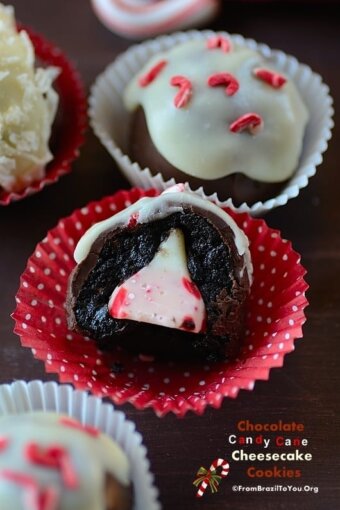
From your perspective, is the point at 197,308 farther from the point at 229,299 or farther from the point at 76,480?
the point at 76,480

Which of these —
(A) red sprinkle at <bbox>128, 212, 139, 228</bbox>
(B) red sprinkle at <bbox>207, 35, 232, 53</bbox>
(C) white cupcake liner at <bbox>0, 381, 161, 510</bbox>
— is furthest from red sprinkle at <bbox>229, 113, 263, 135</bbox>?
(C) white cupcake liner at <bbox>0, 381, 161, 510</bbox>

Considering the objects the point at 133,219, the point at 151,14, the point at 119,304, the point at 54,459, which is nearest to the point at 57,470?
the point at 54,459

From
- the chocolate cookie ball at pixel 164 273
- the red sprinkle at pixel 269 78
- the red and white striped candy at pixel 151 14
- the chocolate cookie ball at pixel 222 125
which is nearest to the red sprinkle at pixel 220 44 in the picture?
the chocolate cookie ball at pixel 222 125

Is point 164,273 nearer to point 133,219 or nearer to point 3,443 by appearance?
point 133,219

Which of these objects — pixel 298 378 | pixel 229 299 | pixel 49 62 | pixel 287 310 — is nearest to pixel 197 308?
pixel 229 299

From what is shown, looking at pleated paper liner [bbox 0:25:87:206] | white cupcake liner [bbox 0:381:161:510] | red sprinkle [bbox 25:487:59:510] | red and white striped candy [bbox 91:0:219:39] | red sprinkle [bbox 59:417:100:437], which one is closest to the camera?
red sprinkle [bbox 25:487:59:510]

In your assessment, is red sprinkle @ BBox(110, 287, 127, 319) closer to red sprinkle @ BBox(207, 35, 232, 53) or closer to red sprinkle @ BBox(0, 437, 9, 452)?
red sprinkle @ BBox(0, 437, 9, 452)

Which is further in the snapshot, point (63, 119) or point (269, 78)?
point (63, 119)
